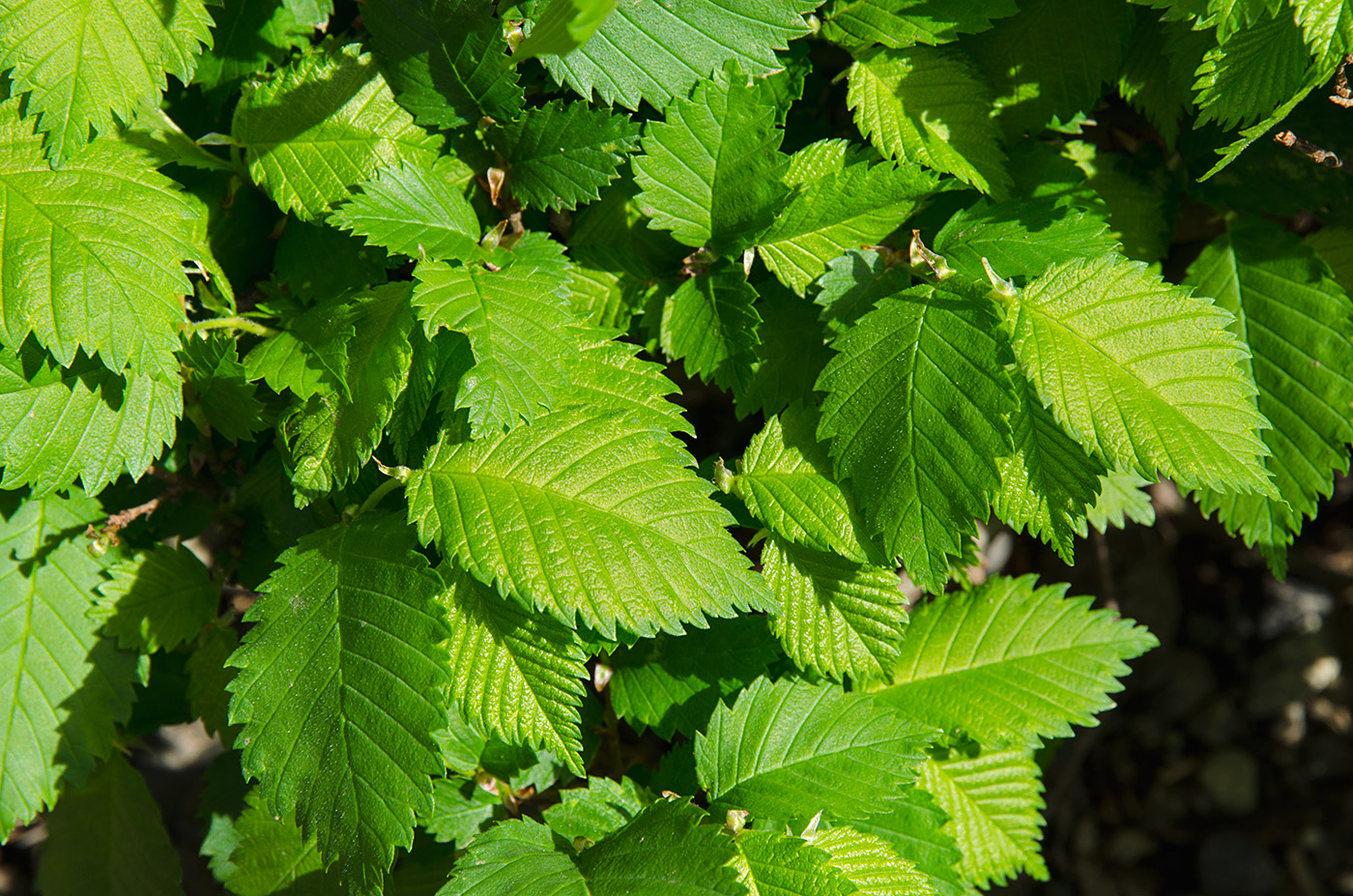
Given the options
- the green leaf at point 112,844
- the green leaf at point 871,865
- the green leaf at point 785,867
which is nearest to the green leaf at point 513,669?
the green leaf at point 785,867

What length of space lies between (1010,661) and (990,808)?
24cm

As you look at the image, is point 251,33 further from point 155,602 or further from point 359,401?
point 155,602

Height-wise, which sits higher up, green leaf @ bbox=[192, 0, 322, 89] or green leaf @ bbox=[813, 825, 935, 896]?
green leaf @ bbox=[192, 0, 322, 89]

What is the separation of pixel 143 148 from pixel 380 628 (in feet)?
2.06

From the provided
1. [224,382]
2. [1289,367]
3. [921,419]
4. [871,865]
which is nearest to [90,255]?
[224,382]

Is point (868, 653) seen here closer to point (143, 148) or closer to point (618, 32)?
point (618, 32)

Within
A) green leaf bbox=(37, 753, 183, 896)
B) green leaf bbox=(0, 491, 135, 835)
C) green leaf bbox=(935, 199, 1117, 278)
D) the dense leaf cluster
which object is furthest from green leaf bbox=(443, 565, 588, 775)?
green leaf bbox=(37, 753, 183, 896)

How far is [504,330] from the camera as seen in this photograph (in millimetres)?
985

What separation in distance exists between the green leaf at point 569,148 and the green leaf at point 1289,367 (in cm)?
84

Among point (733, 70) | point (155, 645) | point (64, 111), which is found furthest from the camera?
point (155, 645)

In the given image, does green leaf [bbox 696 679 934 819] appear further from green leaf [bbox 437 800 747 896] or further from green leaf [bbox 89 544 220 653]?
green leaf [bbox 89 544 220 653]

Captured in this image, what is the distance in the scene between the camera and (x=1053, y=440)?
42.3 inches

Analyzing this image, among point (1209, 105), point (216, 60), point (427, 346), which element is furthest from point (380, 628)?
point (1209, 105)

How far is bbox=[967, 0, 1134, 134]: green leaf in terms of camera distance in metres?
1.18
